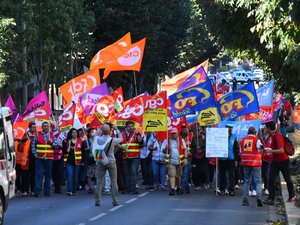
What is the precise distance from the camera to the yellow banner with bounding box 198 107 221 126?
20.8m

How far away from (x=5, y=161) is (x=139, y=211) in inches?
145

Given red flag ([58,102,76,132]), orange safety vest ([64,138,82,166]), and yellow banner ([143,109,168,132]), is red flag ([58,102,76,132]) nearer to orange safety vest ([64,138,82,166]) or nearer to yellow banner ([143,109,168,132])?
orange safety vest ([64,138,82,166])

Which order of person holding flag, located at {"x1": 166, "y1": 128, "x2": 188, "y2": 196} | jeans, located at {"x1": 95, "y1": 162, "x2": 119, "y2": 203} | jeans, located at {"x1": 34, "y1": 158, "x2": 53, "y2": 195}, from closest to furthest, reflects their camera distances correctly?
jeans, located at {"x1": 95, "y1": 162, "x2": 119, "y2": 203} → jeans, located at {"x1": 34, "y1": 158, "x2": 53, "y2": 195} → person holding flag, located at {"x1": 166, "y1": 128, "x2": 188, "y2": 196}

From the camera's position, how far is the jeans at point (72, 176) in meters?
19.9

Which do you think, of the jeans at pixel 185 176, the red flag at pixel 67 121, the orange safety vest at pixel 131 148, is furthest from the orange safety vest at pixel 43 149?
the jeans at pixel 185 176

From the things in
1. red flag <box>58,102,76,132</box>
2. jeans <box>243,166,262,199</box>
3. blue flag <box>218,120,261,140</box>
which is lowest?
jeans <box>243,166,262,199</box>

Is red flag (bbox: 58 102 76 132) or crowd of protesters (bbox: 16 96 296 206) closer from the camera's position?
crowd of protesters (bbox: 16 96 296 206)

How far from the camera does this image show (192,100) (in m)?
21.0

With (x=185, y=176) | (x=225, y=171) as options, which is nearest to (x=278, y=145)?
(x=225, y=171)

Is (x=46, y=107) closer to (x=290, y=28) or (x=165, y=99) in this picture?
(x=165, y=99)

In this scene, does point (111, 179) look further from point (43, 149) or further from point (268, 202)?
point (268, 202)

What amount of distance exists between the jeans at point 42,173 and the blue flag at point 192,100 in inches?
149

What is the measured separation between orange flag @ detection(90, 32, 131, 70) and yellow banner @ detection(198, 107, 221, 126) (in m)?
5.59

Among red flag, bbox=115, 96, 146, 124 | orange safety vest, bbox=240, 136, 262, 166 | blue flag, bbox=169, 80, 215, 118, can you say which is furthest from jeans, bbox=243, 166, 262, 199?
red flag, bbox=115, 96, 146, 124
